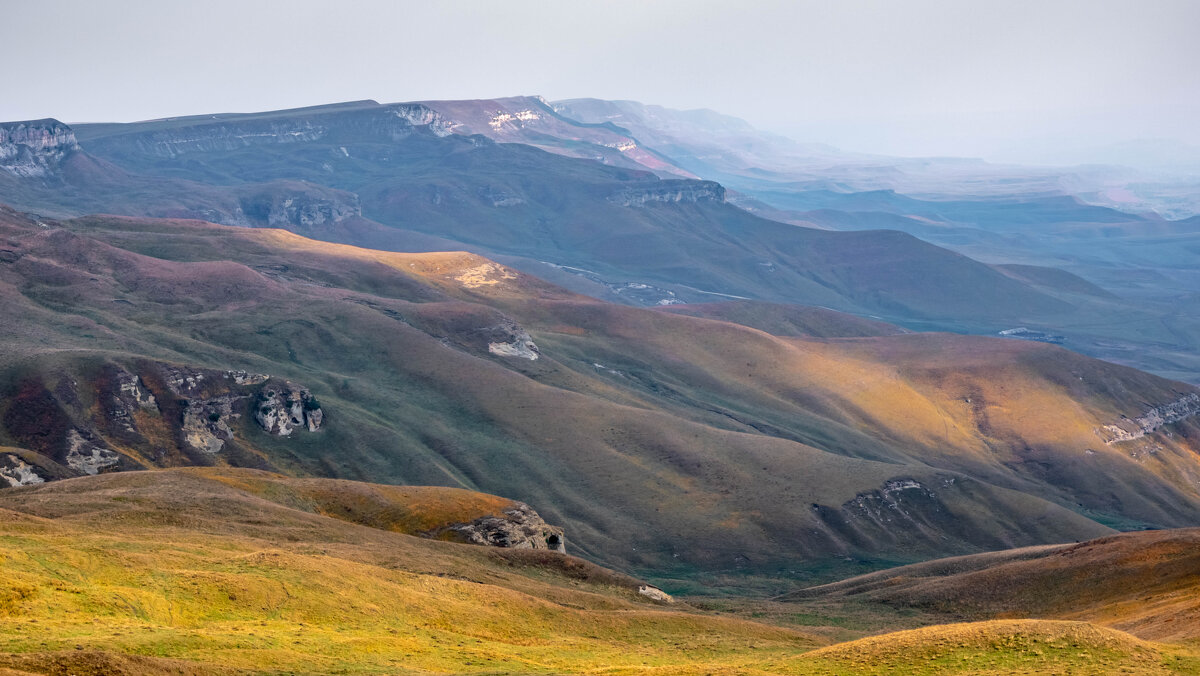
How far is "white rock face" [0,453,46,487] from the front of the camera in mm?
95562

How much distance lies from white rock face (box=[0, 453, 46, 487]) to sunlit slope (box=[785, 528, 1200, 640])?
243 feet

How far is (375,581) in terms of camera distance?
5700 cm

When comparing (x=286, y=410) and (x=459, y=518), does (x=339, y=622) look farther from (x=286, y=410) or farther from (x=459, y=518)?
(x=286, y=410)

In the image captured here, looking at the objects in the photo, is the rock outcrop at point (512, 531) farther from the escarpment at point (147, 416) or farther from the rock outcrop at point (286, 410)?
the rock outcrop at point (286, 410)

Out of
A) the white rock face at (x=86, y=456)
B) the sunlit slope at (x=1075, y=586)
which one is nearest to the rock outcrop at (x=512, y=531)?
the sunlit slope at (x=1075, y=586)

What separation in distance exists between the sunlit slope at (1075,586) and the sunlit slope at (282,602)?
2198 centimetres

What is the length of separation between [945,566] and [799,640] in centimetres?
4465

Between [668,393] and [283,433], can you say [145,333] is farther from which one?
[668,393]

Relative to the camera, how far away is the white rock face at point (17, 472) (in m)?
95.6

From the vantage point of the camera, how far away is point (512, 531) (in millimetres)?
97812

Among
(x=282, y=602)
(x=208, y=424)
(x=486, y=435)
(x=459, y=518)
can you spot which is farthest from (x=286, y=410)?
(x=282, y=602)

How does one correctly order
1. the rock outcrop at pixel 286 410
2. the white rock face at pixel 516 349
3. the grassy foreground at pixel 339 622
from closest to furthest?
the grassy foreground at pixel 339 622
the rock outcrop at pixel 286 410
the white rock face at pixel 516 349

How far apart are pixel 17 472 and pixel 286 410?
4729 centimetres

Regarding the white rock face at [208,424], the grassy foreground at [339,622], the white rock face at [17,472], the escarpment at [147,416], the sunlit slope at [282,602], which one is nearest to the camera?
the sunlit slope at [282,602]
